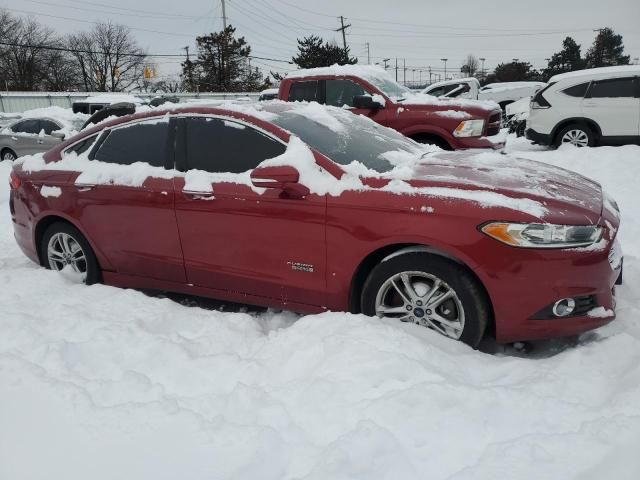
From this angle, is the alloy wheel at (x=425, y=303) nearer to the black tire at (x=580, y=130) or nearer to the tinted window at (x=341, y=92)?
the tinted window at (x=341, y=92)

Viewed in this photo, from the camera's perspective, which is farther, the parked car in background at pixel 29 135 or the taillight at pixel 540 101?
the parked car in background at pixel 29 135

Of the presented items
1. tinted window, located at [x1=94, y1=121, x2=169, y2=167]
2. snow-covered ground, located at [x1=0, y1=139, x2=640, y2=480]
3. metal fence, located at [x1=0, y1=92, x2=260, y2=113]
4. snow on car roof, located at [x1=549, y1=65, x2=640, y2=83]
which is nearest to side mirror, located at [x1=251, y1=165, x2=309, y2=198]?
snow-covered ground, located at [x1=0, y1=139, x2=640, y2=480]

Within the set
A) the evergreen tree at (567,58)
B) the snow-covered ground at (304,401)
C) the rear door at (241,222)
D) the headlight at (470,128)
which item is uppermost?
the evergreen tree at (567,58)

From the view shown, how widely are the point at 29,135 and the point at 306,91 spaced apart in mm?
8998

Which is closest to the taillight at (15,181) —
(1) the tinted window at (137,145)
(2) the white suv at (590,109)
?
(1) the tinted window at (137,145)

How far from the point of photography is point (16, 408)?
2402mm

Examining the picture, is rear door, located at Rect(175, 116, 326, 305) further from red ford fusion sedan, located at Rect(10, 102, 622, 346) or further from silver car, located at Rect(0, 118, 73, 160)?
silver car, located at Rect(0, 118, 73, 160)

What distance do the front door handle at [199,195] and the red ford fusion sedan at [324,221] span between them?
0.01 meters

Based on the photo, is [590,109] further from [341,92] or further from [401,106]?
[341,92]

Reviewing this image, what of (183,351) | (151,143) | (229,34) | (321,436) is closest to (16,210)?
(151,143)

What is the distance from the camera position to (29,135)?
1363 cm

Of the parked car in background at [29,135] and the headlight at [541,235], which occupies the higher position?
the parked car in background at [29,135]

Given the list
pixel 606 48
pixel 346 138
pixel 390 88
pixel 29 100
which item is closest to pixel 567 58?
pixel 606 48

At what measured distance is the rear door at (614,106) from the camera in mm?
9805
